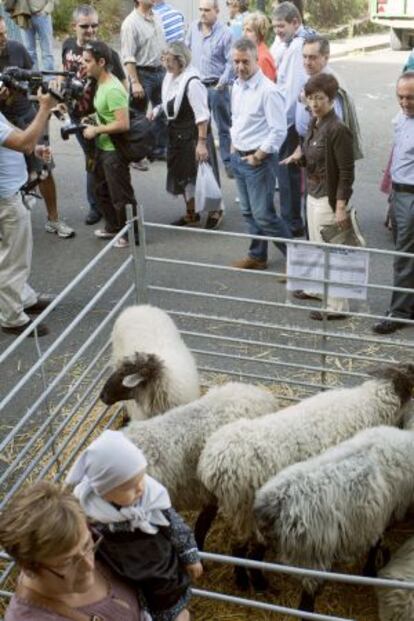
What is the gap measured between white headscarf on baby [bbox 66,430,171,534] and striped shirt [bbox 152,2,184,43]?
8.01m

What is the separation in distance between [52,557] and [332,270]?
3001 millimetres

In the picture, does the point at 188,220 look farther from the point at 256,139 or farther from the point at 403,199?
the point at 403,199

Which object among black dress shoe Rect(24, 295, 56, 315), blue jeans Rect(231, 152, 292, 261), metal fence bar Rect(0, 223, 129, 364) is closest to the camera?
metal fence bar Rect(0, 223, 129, 364)

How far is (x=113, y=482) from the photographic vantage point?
7.95ft

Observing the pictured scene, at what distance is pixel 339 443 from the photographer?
12.5ft

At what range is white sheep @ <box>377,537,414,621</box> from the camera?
3.32m

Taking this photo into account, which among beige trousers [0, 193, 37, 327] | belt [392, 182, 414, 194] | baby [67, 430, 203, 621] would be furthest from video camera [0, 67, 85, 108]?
baby [67, 430, 203, 621]

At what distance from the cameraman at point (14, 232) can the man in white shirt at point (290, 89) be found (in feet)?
8.51

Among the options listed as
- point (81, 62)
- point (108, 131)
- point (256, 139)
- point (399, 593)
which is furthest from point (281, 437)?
point (81, 62)

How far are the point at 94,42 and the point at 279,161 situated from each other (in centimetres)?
203

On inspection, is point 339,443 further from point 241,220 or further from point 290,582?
point 241,220

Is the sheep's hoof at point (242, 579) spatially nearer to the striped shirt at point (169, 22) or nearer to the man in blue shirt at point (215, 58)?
the man in blue shirt at point (215, 58)

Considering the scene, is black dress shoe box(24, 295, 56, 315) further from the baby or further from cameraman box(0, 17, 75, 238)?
the baby

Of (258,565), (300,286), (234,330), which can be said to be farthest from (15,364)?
(258,565)
